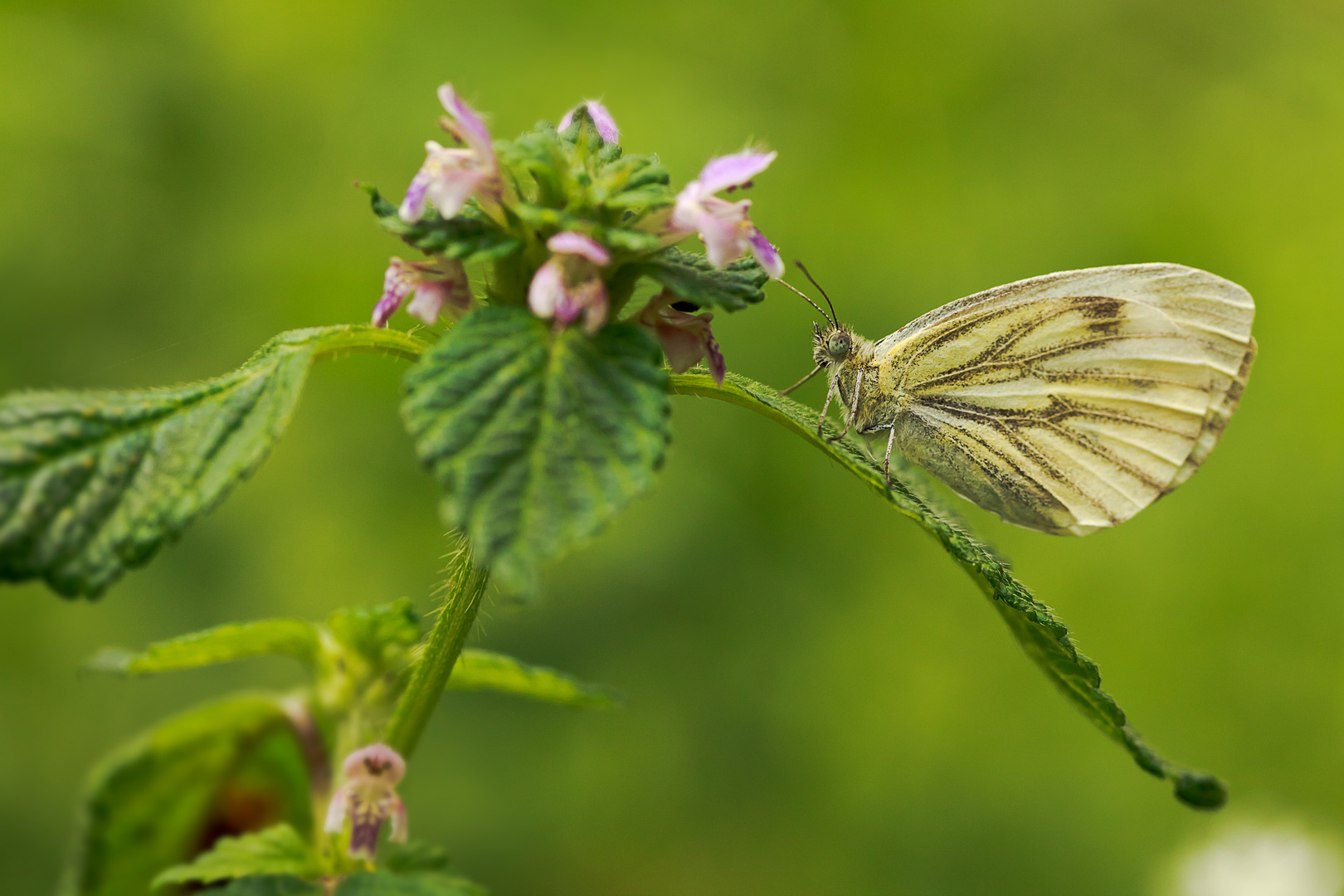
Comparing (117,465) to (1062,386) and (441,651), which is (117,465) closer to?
(441,651)

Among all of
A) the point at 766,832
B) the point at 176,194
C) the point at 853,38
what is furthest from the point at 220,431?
the point at 853,38

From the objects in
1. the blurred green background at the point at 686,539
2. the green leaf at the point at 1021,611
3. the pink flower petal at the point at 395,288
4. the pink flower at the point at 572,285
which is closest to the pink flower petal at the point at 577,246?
the pink flower at the point at 572,285

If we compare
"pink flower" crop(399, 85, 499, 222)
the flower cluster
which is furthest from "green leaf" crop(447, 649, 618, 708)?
"pink flower" crop(399, 85, 499, 222)

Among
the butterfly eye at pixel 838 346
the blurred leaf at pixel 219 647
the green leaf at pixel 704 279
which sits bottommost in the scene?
the blurred leaf at pixel 219 647

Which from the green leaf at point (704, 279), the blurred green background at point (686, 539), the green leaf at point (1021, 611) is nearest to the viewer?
the green leaf at point (704, 279)

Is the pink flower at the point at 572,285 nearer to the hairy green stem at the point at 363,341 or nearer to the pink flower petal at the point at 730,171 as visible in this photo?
the pink flower petal at the point at 730,171

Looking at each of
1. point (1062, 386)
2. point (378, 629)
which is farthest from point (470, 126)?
point (1062, 386)
